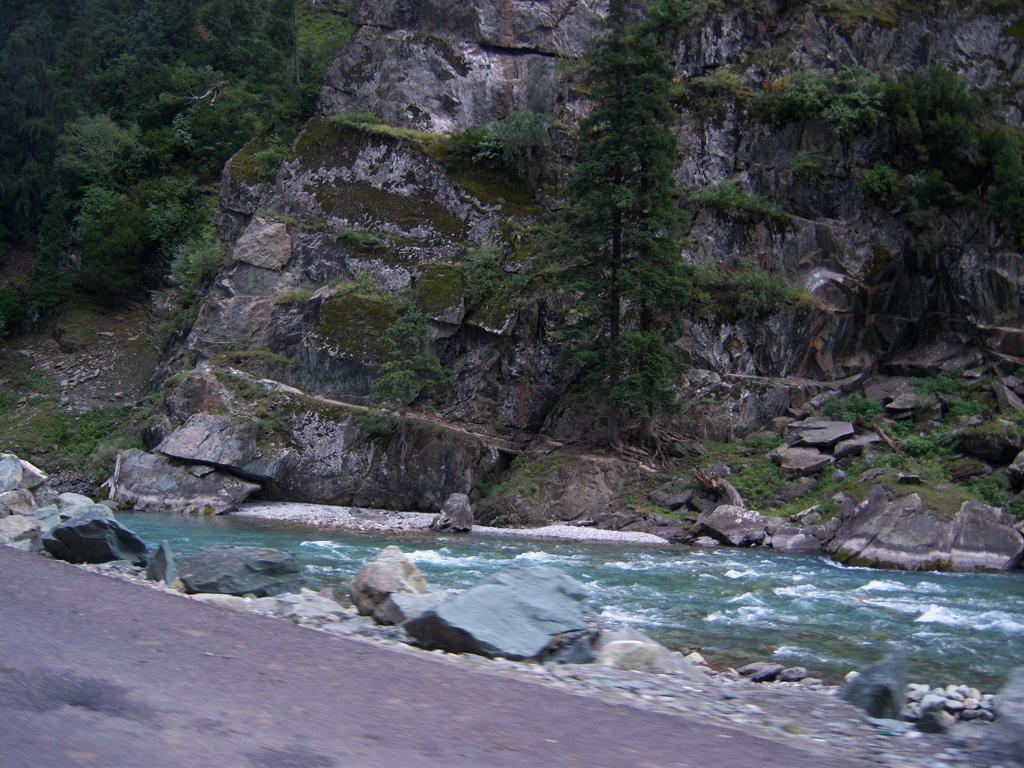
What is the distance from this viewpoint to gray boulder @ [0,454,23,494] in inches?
651

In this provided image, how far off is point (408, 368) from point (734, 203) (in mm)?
13463

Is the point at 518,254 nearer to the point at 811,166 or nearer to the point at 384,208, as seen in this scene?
the point at 384,208

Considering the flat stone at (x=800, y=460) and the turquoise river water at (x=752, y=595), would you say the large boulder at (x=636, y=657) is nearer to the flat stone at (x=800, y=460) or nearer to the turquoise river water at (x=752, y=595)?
the turquoise river water at (x=752, y=595)

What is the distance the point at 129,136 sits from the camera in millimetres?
43062

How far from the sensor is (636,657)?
25.0 feet

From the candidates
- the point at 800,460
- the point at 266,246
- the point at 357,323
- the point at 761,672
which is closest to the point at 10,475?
the point at 357,323

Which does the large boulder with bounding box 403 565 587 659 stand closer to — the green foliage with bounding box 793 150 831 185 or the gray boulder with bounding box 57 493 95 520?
the gray boulder with bounding box 57 493 95 520

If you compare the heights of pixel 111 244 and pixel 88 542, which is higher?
pixel 111 244

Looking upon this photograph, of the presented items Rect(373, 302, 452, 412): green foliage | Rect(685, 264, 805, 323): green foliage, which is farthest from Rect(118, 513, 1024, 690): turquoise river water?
Rect(685, 264, 805, 323): green foliage

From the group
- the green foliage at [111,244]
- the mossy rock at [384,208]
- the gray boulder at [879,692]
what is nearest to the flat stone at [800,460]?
the mossy rock at [384,208]

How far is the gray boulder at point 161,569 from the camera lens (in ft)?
32.3

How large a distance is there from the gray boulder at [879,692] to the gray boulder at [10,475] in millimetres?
15202

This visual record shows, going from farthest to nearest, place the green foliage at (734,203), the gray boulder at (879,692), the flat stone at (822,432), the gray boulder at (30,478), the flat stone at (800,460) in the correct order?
the green foliage at (734,203) < the flat stone at (822,432) < the flat stone at (800,460) < the gray boulder at (30,478) < the gray boulder at (879,692)

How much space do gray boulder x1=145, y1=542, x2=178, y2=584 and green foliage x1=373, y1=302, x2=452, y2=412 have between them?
49.9ft
